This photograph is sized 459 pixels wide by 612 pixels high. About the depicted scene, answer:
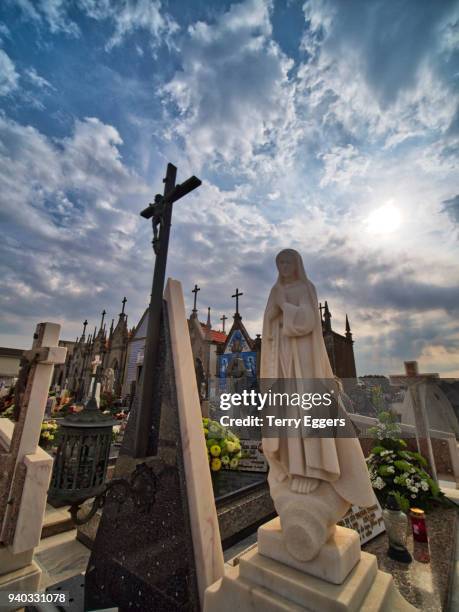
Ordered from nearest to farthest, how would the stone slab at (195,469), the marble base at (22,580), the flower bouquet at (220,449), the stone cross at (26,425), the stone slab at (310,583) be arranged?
1. the stone slab at (310,583)
2. the stone slab at (195,469)
3. the marble base at (22,580)
4. the stone cross at (26,425)
5. the flower bouquet at (220,449)

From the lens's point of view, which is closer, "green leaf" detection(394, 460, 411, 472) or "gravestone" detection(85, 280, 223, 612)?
"gravestone" detection(85, 280, 223, 612)

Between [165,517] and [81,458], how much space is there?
0.81 m

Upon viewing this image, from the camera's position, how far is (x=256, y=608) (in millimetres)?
1724

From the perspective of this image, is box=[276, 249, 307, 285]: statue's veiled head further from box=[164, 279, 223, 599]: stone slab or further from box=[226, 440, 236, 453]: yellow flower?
box=[226, 440, 236, 453]: yellow flower

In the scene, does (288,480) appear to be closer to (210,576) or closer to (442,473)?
(210,576)

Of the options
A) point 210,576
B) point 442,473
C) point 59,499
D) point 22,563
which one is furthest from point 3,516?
point 442,473

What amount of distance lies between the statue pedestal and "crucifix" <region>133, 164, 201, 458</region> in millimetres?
1074

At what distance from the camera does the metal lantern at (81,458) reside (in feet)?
5.94

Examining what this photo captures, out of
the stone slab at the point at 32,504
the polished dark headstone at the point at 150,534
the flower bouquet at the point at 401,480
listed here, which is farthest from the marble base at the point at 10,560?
the flower bouquet at the point at 401,480

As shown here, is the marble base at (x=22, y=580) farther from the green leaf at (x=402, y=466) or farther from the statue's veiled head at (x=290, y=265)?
the green leaf at (x=402, y=466)

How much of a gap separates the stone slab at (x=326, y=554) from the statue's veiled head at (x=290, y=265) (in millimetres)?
2080

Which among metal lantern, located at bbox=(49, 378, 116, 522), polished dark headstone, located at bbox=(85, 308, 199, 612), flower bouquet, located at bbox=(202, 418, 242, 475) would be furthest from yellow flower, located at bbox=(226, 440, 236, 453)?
metal lantern, located at bbox=(49, 378, 116, 522)

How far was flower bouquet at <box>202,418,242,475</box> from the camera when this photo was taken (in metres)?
4.48

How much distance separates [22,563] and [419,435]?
7.81 m
